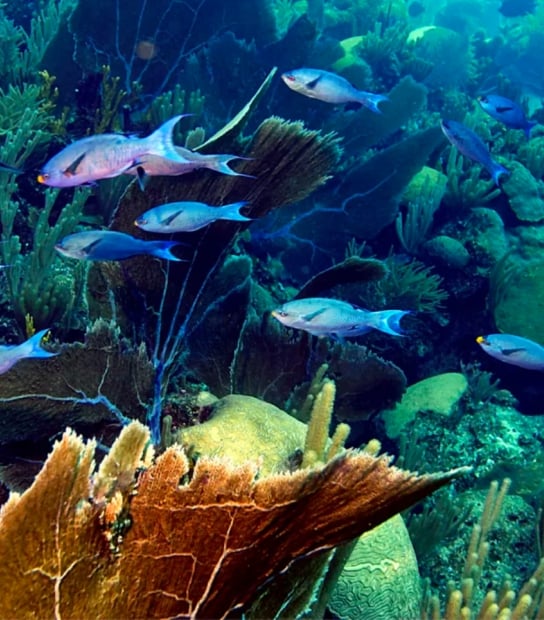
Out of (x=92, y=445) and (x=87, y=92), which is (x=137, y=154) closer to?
(x=92, y=445)

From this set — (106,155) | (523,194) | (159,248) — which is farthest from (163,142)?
(523,194)

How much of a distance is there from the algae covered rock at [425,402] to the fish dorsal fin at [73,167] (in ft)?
14.0

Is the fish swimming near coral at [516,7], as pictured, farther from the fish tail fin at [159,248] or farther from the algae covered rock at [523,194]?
the fish tail fin at [159,248]

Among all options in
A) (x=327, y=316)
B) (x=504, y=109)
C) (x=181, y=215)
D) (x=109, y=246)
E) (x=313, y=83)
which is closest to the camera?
(x=109, y=246)

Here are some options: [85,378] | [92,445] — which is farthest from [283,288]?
[92,445]

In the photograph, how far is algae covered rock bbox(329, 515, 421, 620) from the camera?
Result: 9.58 feet

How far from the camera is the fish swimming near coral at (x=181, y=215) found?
2957 mm

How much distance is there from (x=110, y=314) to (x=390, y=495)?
8.61 feet

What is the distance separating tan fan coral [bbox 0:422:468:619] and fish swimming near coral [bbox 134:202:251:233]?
1.87 m

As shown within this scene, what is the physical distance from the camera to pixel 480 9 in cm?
3222

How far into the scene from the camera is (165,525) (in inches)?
48.3

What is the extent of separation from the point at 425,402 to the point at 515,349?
1552mm

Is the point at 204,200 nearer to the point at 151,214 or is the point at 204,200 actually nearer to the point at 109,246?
the point at 151,214

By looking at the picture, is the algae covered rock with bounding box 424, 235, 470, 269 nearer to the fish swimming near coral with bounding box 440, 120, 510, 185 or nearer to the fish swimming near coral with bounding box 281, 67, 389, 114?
the fish swimming near coral with bounding box 440, 120, 510, 185
